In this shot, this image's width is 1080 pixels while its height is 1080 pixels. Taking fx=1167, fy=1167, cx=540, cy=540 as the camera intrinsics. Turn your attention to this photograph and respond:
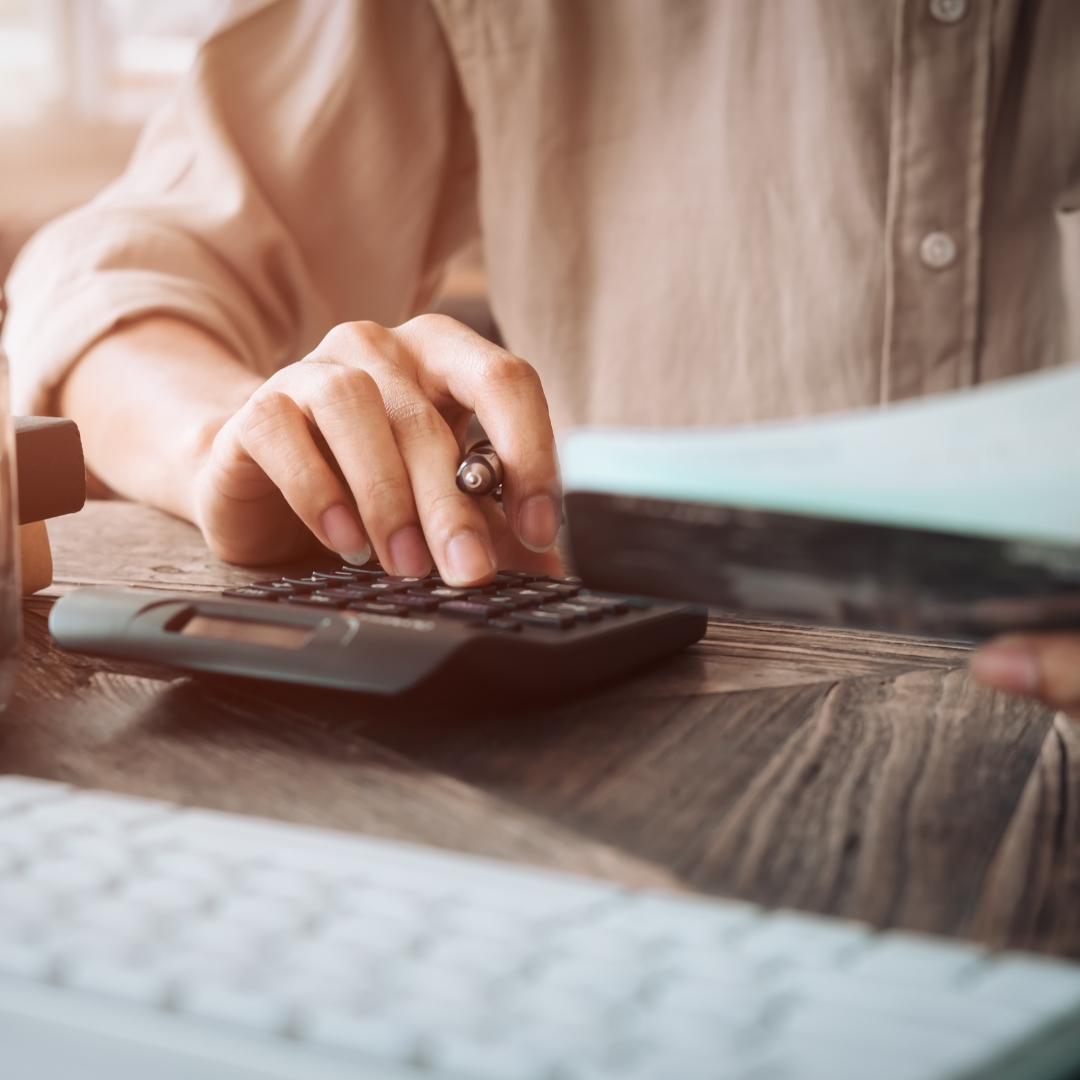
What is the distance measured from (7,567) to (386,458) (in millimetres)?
168

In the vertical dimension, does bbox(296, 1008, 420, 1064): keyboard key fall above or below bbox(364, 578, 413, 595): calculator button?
above

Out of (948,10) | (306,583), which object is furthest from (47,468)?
(948,10)

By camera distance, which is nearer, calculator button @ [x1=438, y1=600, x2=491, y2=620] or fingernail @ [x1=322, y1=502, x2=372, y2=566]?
calculator button @ [x1=438, y1=600, x2=491, y2=620]

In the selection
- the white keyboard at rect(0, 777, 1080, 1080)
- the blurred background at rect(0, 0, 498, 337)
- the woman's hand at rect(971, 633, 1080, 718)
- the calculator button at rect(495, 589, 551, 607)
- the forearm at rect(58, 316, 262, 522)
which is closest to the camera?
the white keyboard at rect(0, 777, 1080, 1080)

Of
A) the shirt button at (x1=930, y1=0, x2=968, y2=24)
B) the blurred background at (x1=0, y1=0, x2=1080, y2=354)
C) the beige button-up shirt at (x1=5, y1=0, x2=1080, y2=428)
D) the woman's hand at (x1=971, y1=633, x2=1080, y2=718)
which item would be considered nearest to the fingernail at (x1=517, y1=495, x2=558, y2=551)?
the woman's hand at (x1=971, y1=633, x2=1080, y2=718)

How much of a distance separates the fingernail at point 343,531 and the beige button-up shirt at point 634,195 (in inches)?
13.7

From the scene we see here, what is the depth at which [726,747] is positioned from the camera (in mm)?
296

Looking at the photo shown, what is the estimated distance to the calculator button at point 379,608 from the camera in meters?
0.34

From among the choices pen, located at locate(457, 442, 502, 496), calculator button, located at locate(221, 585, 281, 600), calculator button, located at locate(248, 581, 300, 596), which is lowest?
calculator button, located at locate(248, 581, 300, 596)

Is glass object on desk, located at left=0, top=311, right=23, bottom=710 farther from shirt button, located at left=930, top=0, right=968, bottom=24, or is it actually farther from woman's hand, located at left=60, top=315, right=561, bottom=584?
shirt button, located at left=930, top=0, right=968, bottom=24

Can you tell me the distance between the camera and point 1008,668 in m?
0.27

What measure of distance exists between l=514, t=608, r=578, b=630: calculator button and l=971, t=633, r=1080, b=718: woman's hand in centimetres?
12

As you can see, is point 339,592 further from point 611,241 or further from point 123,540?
point 611,241

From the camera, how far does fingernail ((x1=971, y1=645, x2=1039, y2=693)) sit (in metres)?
0.26
